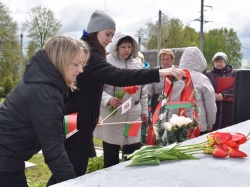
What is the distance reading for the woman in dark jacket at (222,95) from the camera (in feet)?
15.5

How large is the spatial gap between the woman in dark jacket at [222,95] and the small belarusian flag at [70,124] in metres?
2.69

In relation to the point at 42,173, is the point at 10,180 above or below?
above

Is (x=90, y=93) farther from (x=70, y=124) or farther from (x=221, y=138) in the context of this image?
(x=221, y=138)

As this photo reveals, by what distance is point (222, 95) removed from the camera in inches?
185

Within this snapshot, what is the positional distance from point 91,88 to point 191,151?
1.04m

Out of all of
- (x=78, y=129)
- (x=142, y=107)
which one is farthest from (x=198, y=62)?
(x=78, y=129)

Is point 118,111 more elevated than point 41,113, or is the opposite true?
point 41,113

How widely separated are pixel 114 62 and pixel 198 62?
88 cm

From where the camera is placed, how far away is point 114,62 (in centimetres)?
380

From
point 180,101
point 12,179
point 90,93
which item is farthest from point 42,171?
point 12,179

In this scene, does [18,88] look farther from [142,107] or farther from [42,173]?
[42,173]

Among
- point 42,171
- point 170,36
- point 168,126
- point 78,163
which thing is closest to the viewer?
point 78,163

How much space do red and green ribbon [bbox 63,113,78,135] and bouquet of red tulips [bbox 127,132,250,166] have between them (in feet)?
2.71

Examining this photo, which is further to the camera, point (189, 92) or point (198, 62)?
point (198, 62)
